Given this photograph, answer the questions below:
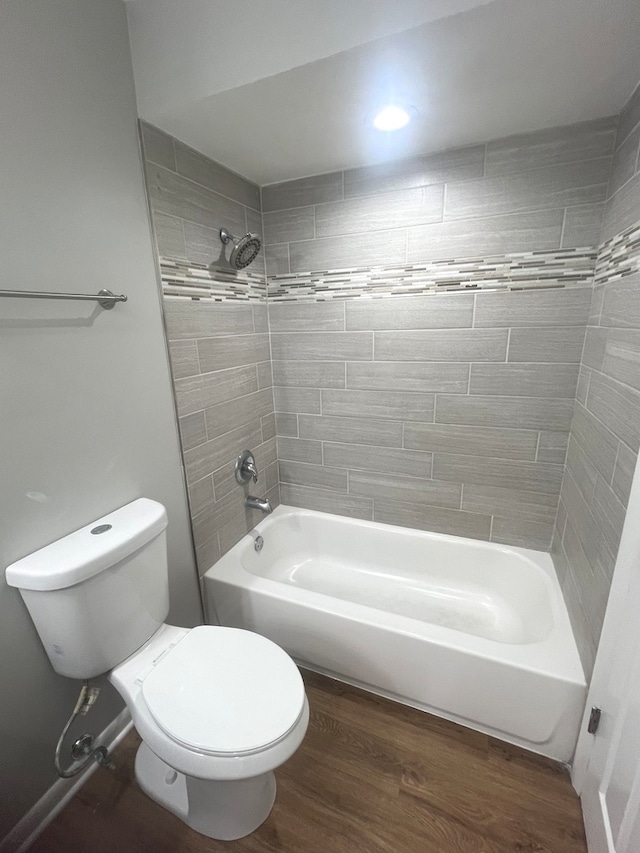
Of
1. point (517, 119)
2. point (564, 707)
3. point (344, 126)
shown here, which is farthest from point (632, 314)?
point (564, 707)

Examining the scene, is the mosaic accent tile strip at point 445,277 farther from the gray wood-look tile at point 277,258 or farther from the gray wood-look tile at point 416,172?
the gray wood-look tile at point 416,172

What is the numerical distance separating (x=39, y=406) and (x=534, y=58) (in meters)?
1.66

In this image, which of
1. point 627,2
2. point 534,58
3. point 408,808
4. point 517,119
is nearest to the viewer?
point 627,2

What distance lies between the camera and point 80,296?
1.05m

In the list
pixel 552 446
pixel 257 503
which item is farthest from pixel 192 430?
pixel 552 446

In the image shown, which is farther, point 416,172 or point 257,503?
point 257,503

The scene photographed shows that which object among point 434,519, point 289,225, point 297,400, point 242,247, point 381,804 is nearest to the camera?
point 381,804

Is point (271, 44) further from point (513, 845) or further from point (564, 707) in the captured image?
point (513, 845)

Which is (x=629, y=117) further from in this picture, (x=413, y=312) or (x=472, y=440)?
(x=472, y=440)

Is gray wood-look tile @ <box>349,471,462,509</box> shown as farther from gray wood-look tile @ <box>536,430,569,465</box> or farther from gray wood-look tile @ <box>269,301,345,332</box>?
gray wood-look tile @ <box>269,301,345,332</box>

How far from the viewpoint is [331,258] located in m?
1.81

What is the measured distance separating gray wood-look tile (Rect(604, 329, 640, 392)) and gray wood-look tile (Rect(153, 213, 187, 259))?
1.53 meters

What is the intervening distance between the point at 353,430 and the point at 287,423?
399 millimetres

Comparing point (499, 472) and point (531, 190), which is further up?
point (531, 190)
